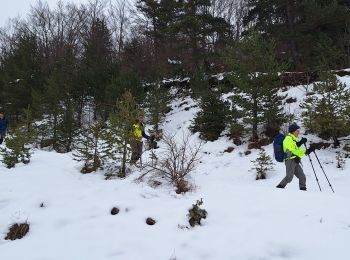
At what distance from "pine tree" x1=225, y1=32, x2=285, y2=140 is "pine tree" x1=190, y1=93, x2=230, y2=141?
1234 mm

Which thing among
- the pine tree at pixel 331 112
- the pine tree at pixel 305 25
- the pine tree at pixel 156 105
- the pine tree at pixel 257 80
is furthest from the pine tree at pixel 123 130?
the pine tree at pixel 305 25

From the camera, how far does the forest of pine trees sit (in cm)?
1450

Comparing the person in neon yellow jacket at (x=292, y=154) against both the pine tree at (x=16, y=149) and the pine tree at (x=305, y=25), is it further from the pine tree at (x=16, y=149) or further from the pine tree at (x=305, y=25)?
the pine tree at (x=305, y=25)

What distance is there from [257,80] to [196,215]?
9617 mm

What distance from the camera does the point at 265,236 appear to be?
513 centimetres

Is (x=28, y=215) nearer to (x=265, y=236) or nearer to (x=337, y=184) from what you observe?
(x=265, y=236)

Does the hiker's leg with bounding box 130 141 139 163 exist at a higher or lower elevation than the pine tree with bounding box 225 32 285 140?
lower

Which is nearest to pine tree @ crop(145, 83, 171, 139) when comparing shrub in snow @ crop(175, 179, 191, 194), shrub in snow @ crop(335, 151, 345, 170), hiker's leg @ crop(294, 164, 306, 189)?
shrub in snow @ crop(335, 151, 345, 170)

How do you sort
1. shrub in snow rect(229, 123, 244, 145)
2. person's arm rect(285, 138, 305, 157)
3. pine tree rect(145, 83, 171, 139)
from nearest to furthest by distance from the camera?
1. person's arm rect(285, 138, 305, 157)
2. shrub in snow rect(229, 123, 244, 145)
3. pine tree rect(145, 83, 171, 139)

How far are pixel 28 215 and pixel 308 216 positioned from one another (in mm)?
4933

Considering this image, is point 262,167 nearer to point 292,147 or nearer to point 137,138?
point 292,147

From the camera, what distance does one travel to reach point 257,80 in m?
14.4

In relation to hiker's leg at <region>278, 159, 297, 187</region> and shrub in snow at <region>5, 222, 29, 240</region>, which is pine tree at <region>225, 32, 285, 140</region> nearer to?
hiker's leg at <region>278, 159, 297, 187</region>

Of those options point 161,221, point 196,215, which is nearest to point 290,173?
point 196,215
